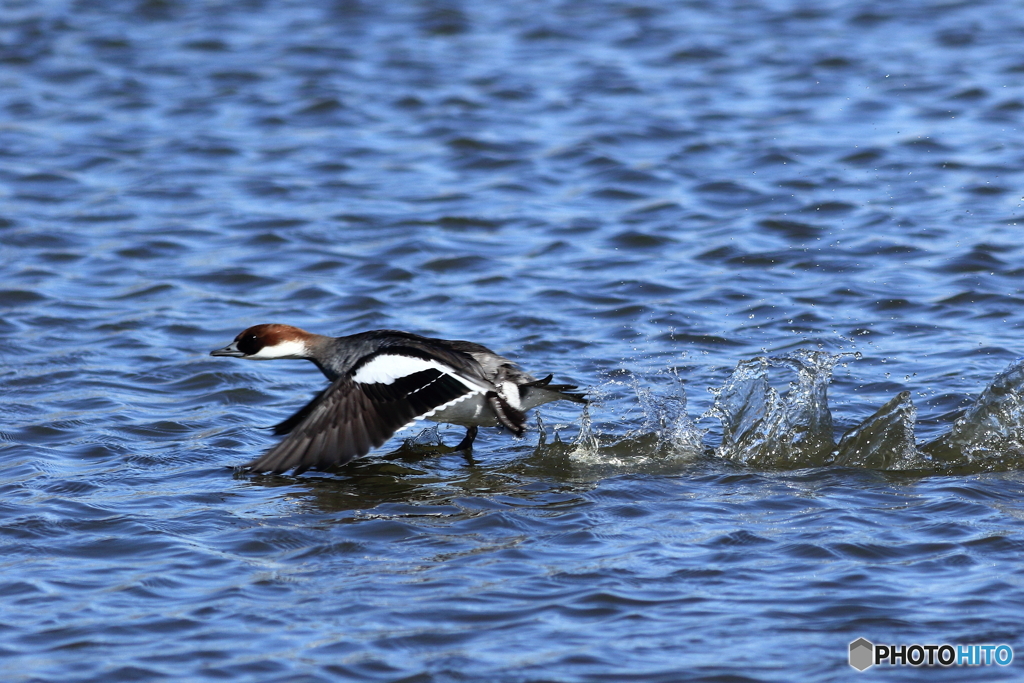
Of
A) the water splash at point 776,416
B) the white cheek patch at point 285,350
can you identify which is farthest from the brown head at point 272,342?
the water splash at point 776,416

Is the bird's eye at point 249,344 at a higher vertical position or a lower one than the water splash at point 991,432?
higher

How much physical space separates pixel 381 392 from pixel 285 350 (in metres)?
0.98

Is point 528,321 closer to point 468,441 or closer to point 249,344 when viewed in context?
point 468,441

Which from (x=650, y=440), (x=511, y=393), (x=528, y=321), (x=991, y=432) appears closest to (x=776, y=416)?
(x=650, y=440)

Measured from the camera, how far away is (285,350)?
7.30 metres

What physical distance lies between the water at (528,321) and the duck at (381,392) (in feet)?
0.89

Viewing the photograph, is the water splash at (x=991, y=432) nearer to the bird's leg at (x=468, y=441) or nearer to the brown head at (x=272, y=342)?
the bird's leg at (x=468, y=441)

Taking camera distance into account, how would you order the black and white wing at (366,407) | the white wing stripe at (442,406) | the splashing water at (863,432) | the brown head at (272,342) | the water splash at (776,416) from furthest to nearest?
1. the brown head at (272,342)
2. the water splash at (776,416)
3. the splashing water at (863,432)
4. the white wing stripe at (442,406)
5. the black and white wing at (366,407)

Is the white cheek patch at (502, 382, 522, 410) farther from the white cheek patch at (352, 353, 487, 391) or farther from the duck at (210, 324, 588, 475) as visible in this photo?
the white cheek patch at (352, 353, 487, 391)

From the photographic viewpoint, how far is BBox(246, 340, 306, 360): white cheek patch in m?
7.29

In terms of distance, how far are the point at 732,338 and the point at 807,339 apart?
51cm

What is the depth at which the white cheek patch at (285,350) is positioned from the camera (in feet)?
23.9

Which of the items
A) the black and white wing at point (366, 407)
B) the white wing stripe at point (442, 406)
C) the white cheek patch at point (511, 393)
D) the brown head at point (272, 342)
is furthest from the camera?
the brown head at point (272, 342)

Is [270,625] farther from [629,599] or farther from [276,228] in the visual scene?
[276,228]
